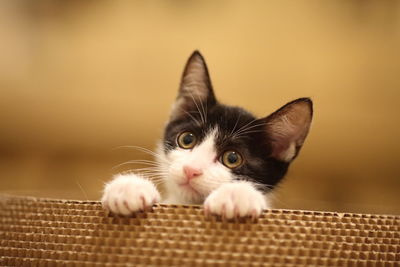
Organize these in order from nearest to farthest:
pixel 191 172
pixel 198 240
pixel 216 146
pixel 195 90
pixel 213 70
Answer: pixel 198 240
pixel 191 172
pixel 216 146
pixel 195 90
pixel 213 70

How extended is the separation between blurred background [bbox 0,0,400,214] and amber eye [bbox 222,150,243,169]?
951mm

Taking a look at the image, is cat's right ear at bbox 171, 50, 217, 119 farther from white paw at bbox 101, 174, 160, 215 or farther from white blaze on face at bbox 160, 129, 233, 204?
white paw at bbox 101, 174, 160, 215

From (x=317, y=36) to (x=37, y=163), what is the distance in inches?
73.2

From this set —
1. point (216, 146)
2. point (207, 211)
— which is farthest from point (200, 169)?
point (207, 211)

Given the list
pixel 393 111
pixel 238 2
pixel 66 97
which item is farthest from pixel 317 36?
pixel 66 97

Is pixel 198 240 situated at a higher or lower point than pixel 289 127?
lower

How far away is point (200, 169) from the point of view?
97cm

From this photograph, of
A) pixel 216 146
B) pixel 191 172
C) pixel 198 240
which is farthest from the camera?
pixel 216 146

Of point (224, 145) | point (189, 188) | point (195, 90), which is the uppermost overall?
point (195, 90)

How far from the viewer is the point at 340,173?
215cm

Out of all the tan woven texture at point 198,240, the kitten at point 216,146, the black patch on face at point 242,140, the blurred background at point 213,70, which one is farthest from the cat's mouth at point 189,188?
the blurred background at point 213,70

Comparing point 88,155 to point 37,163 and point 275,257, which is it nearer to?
point 37,163

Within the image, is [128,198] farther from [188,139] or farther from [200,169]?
[188,139]

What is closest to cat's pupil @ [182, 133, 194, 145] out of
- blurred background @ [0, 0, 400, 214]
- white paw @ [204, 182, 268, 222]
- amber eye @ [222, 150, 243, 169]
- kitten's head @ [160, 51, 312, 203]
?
kitten's head @ [160, 51, 312, 203]
